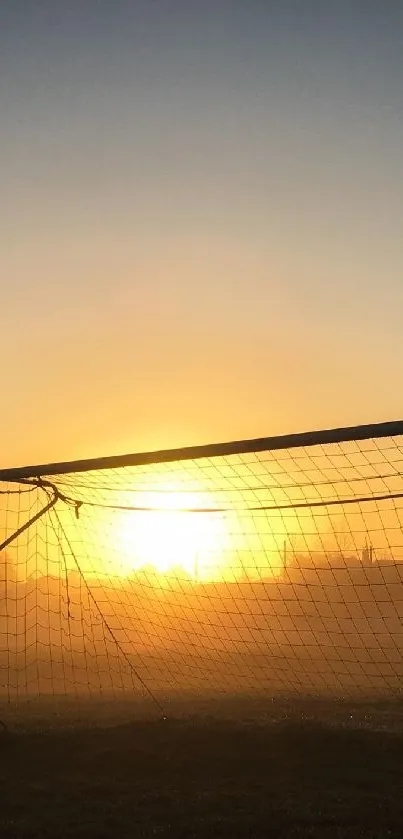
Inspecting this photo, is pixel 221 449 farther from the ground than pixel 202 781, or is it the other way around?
pixel 221 449

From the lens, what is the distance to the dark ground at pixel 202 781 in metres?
8.65

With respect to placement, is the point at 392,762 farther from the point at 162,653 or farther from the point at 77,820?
the point at 162,653

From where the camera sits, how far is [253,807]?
365 inches

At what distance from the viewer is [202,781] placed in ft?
35.3

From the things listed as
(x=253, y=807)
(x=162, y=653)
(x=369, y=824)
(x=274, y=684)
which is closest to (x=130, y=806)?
(x=253, y=807)

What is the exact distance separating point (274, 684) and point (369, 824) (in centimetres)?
4009

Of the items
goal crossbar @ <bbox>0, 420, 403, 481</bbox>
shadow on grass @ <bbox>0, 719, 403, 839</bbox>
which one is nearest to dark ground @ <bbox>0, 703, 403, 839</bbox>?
shadow on grass @ <bbox>0, 719, 403, 839</bbox>

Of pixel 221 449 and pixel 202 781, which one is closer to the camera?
pixel 221 449

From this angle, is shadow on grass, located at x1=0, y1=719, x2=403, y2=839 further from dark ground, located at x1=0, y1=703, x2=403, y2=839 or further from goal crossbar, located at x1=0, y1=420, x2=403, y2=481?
goal crossbar, located at x1=0, y1=420, x2=403, y2=481

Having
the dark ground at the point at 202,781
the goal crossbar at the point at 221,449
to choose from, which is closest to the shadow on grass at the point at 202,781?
the dark ground at the point at 202,781

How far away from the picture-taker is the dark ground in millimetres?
8648

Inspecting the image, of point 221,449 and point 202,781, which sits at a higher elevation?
point 221,449

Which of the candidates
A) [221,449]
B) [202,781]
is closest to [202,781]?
[202,781]

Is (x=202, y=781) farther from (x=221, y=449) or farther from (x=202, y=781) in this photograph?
(x=221, y=449)
